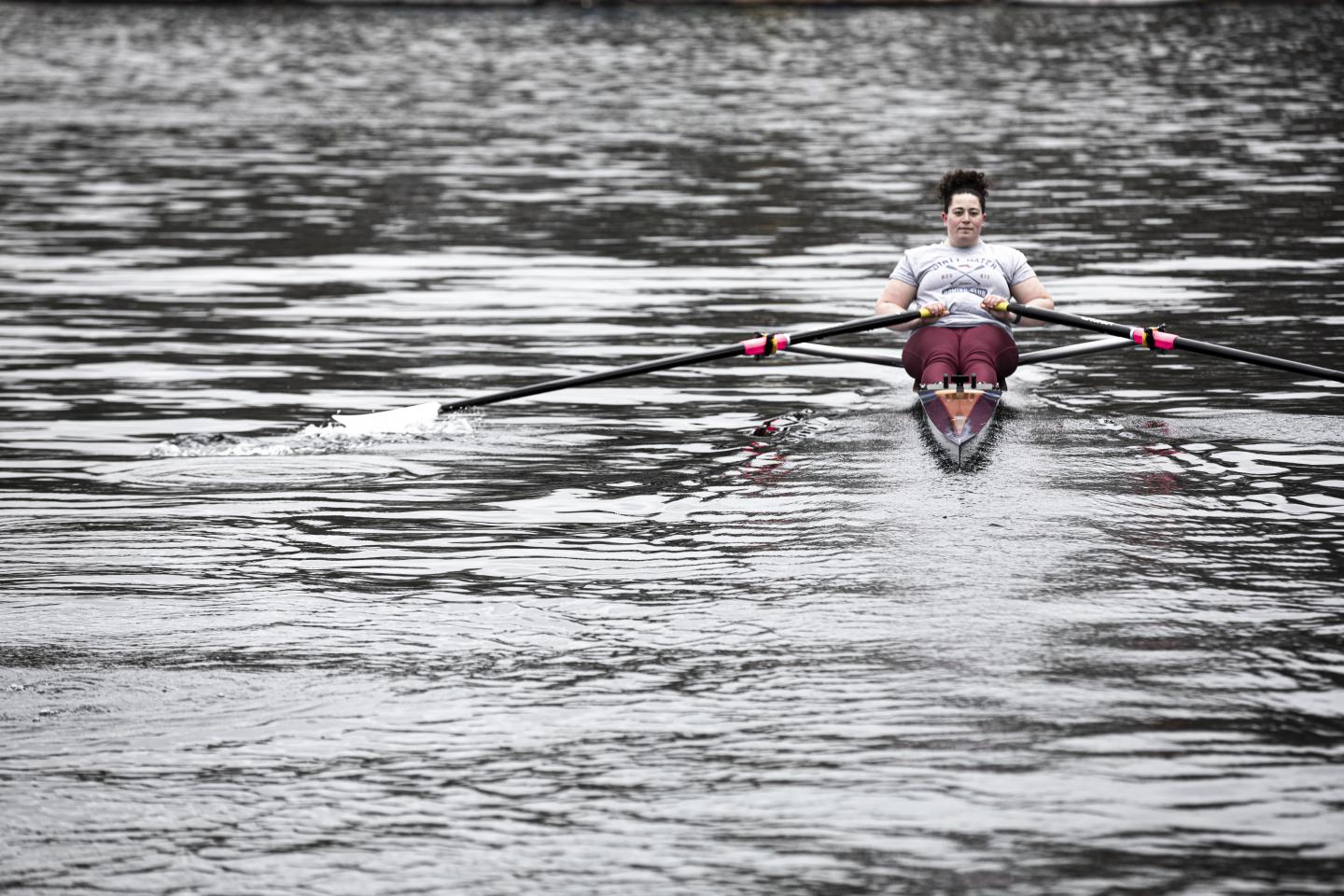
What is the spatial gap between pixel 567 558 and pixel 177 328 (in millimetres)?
9397

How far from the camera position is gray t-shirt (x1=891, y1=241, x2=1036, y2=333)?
44.7 ft

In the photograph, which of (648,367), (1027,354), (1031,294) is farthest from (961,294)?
(648,367)

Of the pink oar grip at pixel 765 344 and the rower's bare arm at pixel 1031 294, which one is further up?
the rower's bare arm at pixel 1031 294

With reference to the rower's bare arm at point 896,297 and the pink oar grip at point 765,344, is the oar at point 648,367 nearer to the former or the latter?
the pink oar grip at point 765,344

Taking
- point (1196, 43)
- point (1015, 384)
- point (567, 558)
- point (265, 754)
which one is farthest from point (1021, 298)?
point (1196, 43)

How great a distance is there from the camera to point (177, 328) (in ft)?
60.0

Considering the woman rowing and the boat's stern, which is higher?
the woman rowing

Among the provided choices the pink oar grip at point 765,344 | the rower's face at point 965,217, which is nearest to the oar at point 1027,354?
the pink oar grip at point 765,344

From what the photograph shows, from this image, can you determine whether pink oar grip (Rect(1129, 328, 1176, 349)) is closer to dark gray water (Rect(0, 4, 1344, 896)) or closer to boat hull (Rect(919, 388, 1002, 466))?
dark gray water (Rect(0, 4, 1344, 896))

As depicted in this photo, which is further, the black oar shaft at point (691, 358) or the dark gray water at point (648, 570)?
the black oar shaft at point (691, 358)

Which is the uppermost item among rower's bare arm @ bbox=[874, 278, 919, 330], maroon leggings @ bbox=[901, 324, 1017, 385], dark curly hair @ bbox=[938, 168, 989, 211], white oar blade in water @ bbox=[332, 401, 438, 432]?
dark curly hair @ bbox=[938, 168, 989, 211]

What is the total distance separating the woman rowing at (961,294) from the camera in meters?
13.3

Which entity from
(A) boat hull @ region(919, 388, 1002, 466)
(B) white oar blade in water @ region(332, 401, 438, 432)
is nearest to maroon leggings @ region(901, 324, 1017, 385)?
(A) boat hull @ region(919, 388, 1002, 466)

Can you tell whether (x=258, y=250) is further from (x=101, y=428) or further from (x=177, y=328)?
(x=101, y=428)
